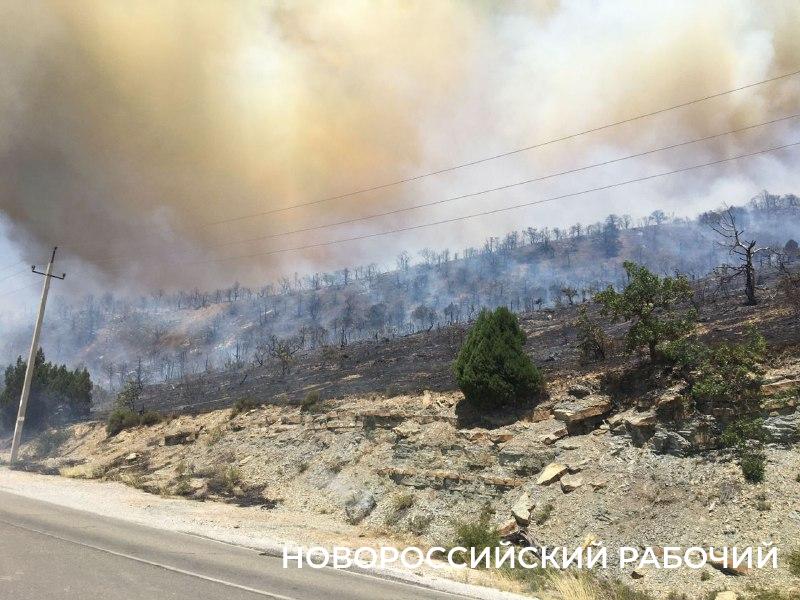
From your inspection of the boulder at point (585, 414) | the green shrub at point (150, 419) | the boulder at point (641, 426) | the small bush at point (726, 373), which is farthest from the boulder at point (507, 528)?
the green shrub at point (150, 419)

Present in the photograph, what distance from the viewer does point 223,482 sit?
21.2 m

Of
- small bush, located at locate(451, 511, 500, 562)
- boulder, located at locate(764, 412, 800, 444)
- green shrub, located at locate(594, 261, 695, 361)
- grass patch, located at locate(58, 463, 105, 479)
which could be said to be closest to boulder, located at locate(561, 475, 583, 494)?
small bush, located at locate(451, 511, 500, 562)

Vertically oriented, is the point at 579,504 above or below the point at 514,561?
above

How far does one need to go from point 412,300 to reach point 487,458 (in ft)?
422

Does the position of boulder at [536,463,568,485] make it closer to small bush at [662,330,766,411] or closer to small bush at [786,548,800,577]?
small bush at [662,330,766,411]

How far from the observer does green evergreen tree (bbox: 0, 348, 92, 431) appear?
39250mm

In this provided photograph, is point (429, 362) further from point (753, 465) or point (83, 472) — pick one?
point (753, 465)

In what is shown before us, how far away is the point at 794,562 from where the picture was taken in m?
9.59

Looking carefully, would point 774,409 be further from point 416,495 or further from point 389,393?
point 389,393

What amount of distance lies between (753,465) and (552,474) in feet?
16.1

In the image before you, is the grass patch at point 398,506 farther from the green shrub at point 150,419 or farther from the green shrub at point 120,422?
the green shrub at point 120,422

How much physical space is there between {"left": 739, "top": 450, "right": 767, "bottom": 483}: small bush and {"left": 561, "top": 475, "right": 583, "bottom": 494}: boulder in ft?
12.6

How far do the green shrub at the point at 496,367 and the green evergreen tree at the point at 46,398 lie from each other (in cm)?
3457

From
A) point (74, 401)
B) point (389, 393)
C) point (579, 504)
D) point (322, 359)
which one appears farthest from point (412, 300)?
point (579, 504)
